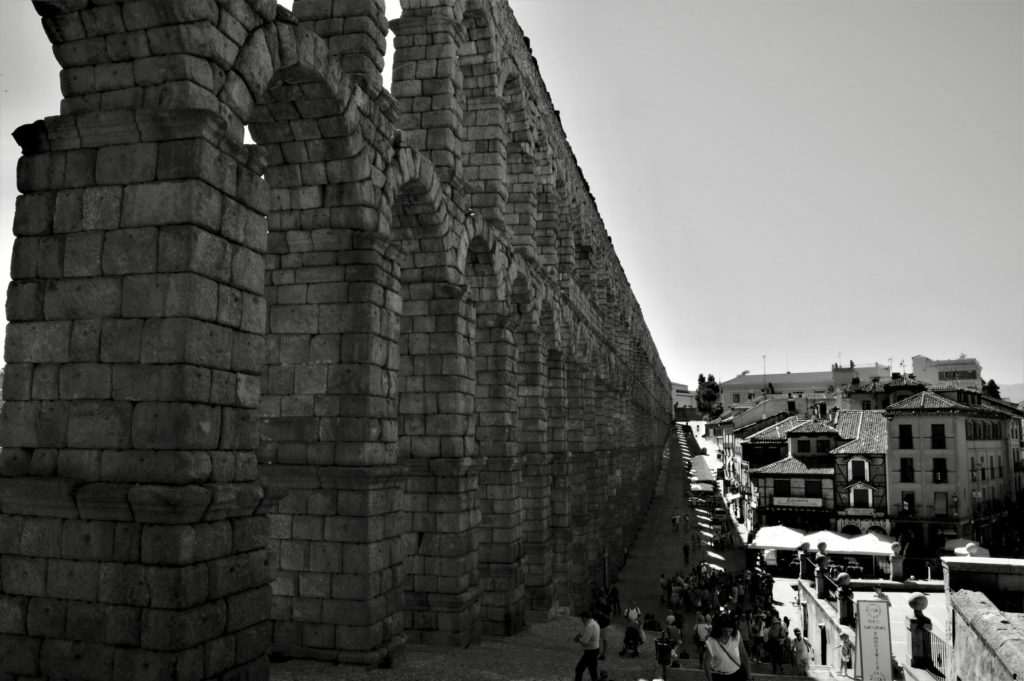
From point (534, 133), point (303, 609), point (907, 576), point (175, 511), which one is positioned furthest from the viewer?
point (907, 576)

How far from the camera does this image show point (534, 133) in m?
23.3

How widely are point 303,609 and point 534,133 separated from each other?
16.3 m

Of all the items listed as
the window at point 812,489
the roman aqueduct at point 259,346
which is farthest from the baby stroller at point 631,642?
the window at point 812,489

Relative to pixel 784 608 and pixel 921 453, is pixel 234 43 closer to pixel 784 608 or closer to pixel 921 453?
pixel 784 608

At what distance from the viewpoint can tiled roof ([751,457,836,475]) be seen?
152 ft

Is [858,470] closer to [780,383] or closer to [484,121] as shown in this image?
[484,121]

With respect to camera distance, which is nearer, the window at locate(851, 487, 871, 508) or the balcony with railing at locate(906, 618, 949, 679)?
the balcony with railing at locate(906, 618, 949, 679)

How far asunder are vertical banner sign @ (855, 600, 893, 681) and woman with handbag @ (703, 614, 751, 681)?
819cm

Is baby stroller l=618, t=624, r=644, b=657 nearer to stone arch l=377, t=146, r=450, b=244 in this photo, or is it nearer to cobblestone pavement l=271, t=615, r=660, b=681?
cobblestone pavement l=271, t=615, r=660, b=681

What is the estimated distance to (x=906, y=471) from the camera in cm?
4450

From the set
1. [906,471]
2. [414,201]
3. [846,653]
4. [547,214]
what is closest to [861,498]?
[906,471]

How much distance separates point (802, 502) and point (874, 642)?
31.8 m

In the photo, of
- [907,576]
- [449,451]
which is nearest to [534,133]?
[449,451]

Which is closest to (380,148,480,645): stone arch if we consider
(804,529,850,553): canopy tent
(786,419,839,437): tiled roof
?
(804,529,850,553): canopy tent
